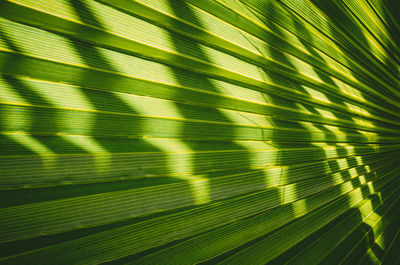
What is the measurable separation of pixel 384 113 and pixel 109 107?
1692mm

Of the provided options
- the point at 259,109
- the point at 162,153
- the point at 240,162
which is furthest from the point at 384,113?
the point at 162,153

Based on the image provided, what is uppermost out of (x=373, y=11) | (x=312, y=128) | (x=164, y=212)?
(x=373, y=11)

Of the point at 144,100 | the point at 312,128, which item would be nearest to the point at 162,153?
the point at 144,100

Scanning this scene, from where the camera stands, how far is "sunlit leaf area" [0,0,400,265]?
561 millimetres

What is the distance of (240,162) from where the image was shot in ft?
2.83

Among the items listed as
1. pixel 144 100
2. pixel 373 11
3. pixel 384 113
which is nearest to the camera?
pixel 144 100

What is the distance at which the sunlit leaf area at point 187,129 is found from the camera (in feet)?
1.84

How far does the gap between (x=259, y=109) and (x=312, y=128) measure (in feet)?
1.23

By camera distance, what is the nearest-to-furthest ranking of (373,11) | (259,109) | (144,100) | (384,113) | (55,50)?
(55,50), (144,100), (259,109), (373,11), (384,113)

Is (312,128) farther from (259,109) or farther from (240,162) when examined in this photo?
(240,162)

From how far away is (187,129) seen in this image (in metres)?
0.76

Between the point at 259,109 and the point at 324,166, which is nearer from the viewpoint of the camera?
the point at 259,109

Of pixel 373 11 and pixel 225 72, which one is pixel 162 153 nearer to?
pixel 225 72

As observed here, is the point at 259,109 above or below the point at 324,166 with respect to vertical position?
above
